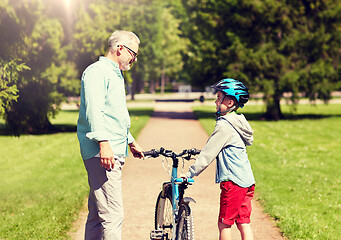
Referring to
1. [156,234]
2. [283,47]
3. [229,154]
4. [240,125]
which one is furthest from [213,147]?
[283,47]

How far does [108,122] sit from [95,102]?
224mm

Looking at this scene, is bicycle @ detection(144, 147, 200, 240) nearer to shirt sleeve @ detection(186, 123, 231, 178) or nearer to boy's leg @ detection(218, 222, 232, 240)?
shirt sleeve @ detection(186, 123, 231, 178)

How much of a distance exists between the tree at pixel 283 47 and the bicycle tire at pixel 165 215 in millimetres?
18601

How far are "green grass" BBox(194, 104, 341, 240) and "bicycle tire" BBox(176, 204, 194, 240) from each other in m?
1.99

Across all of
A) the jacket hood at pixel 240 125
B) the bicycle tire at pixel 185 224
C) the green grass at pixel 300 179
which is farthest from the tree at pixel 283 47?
the bicycle tire at pixel 185 224

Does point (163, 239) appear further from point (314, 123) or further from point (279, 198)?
point (314, 123)

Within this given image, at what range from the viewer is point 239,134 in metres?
4.15

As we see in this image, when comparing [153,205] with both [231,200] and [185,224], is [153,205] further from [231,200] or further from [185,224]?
[231,200]

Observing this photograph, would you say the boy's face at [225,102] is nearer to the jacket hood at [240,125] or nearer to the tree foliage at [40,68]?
the jacket hood at [240,125]

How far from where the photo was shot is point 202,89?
91.0 ft

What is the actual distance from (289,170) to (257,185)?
211cm

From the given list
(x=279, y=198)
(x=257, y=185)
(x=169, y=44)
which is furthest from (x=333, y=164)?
(x=169, y=44)

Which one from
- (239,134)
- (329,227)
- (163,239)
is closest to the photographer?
(239,134)

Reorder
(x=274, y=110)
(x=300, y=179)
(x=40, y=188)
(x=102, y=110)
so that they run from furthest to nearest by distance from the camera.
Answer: (x=274, y=110), (x=40, y=188), (x=300, y=179), (x=102, y=110)
